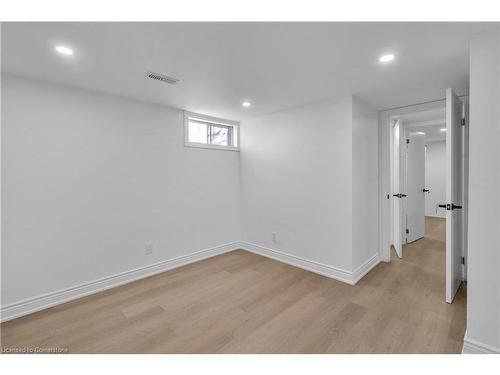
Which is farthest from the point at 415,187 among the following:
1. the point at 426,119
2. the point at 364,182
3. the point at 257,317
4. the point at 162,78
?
the point at 162,78

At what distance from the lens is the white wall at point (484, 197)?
5.01 feet

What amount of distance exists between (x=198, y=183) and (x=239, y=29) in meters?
2.41

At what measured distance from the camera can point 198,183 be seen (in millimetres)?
3598

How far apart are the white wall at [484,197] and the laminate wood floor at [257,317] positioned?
0.31 m

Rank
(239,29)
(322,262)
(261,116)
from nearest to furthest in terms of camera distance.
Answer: (239,29) < (322,262) < (261,116)

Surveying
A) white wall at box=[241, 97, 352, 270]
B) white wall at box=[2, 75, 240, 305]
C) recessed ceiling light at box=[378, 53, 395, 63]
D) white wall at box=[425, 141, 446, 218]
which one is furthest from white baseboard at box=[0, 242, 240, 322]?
white wall at box=[425, 141, 446, 218]

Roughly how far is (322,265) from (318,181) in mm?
1107

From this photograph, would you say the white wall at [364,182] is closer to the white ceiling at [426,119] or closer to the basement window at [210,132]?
the white ceiling at [426,119]

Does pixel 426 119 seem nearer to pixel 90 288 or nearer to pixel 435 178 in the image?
pixel 435 178

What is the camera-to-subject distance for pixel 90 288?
259cm

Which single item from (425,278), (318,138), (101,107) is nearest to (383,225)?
(425,278)

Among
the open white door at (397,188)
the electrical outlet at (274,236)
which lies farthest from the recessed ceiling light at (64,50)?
the open white door at (397,188)

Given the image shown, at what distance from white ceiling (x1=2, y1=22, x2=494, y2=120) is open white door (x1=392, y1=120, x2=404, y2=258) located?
1.04 metres
